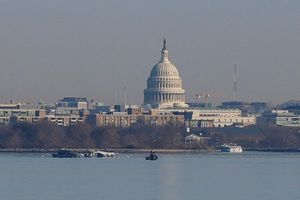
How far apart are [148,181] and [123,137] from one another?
8041cm

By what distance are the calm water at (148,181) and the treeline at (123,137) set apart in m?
47.5

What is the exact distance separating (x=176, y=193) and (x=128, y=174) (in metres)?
15.8

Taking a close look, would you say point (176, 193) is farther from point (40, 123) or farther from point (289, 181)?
point (40, 123)

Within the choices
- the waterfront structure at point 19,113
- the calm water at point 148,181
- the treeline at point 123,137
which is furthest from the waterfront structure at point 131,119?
the calm water at point 148,181

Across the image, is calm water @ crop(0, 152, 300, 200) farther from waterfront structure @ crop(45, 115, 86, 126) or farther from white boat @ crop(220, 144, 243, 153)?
waterfront structure @ crop(45, 115, 86, 126)

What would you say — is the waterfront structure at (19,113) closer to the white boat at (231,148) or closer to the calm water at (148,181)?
the white boat at (231,148)

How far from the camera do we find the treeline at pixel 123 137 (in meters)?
156

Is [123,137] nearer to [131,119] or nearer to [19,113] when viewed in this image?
[131,119]

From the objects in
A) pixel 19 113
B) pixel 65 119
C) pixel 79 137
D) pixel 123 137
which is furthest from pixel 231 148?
pixel 19 113

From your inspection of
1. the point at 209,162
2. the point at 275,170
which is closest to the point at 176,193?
the point at 275,170

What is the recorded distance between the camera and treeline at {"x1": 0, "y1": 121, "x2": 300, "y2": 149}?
6137 inches

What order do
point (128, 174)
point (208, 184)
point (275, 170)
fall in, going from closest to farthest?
point (208, 184), point (128, 174), point (275, 170)

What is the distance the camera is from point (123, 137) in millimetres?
162375

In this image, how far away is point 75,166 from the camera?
336ft
